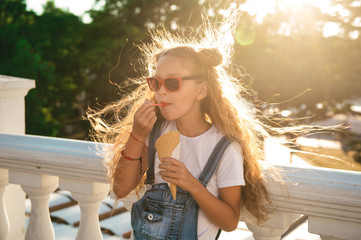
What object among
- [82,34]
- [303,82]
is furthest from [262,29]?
[82,34]

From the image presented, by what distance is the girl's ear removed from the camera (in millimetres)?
1951

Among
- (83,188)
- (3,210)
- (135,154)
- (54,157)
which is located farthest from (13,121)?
(135,154)

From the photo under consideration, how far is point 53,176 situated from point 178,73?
3.32ft

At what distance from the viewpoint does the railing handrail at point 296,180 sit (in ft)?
5.27

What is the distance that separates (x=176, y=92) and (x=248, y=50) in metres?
17.4

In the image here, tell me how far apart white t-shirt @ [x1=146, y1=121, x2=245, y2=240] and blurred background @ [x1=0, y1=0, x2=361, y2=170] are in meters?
11.7

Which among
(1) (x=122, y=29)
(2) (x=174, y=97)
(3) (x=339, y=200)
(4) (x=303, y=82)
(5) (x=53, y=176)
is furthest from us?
(1) (x=122, y=29)

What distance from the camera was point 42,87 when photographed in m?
21.6

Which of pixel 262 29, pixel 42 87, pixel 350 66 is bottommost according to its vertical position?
pixel 42 87

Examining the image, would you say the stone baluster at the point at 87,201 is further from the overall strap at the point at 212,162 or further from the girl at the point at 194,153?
the overall strap at the point at 212,162

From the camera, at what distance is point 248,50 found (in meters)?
18.8

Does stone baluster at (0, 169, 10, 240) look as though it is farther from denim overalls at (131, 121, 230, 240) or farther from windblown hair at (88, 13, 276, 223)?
denim overalls at (131, 121, 230, 240)

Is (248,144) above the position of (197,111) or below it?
below

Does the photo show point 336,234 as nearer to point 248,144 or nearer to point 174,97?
point 248,144
